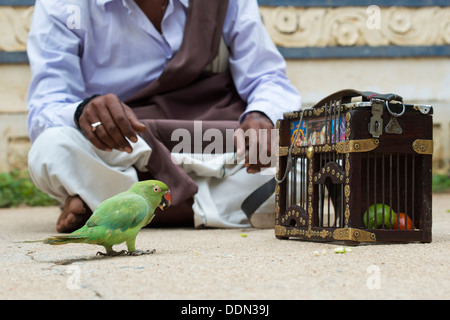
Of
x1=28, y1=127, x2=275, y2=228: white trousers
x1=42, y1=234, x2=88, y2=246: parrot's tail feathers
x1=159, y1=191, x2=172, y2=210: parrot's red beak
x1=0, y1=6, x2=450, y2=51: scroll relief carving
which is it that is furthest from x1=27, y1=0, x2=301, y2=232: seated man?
x1=0, y1=6, x2=450, y2=51: scroll relief carving

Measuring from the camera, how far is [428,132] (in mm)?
2512

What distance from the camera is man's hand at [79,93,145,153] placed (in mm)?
3010

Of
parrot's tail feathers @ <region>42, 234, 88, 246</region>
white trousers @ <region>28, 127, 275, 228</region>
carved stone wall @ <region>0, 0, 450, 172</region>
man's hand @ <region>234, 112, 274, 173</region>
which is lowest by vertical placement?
parrot's tail feathers @ <region>42, 234, 88, 246</region>

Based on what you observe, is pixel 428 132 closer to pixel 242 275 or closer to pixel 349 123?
pixel 349 123

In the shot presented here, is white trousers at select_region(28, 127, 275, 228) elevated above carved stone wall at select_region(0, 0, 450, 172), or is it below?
below

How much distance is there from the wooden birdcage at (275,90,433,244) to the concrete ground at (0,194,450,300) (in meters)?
0.08

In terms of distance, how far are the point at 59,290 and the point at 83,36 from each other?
227cm

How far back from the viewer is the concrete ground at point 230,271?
1586 mm

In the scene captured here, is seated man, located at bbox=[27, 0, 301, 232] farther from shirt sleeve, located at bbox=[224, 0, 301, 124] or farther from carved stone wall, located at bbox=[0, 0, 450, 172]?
carved stone wall, located at bbox=[0, 0, 450, 172]

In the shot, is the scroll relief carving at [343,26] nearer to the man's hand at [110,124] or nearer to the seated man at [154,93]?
the seated man at [154,93]

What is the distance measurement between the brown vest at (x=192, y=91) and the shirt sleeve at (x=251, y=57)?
104 millimetres

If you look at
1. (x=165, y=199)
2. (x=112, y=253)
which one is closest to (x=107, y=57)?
(x=165, y=199)

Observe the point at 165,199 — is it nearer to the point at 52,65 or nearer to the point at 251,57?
the point at 52,65
